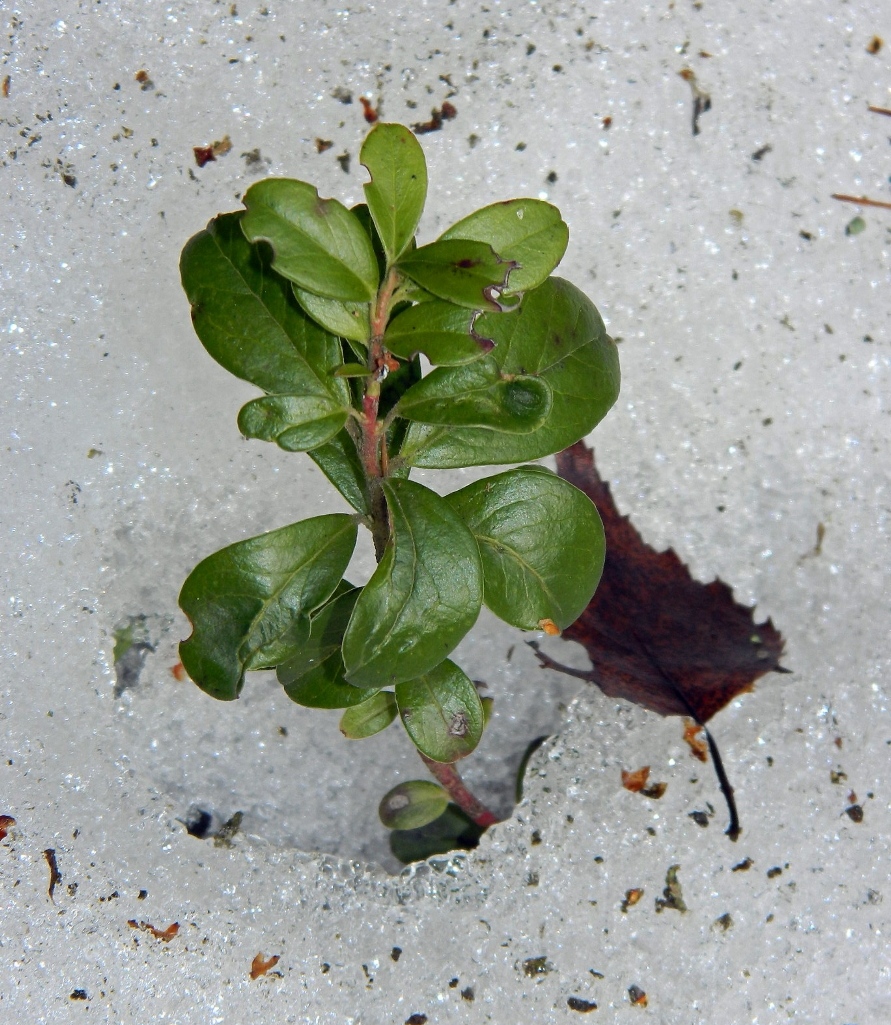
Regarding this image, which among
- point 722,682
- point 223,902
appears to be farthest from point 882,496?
point 223,902

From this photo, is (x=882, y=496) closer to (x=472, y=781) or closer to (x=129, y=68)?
(x=472, y=781)

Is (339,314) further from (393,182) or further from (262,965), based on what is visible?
(262,965)

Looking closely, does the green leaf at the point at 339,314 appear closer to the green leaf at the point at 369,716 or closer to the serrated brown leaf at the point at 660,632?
the green leaf at the point at 369,716

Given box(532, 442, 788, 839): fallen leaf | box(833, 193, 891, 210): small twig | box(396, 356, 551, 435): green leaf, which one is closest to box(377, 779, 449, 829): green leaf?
box(532, 442, 788, 839): fallen leaf

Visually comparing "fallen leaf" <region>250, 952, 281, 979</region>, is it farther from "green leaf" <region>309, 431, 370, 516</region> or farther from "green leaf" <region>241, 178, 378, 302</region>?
"green leaf" <region>241, 178, 378, 302</region>

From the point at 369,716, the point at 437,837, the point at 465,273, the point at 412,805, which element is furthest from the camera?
the point at 437,837

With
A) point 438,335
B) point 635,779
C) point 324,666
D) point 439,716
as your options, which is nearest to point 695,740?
point 635,779
